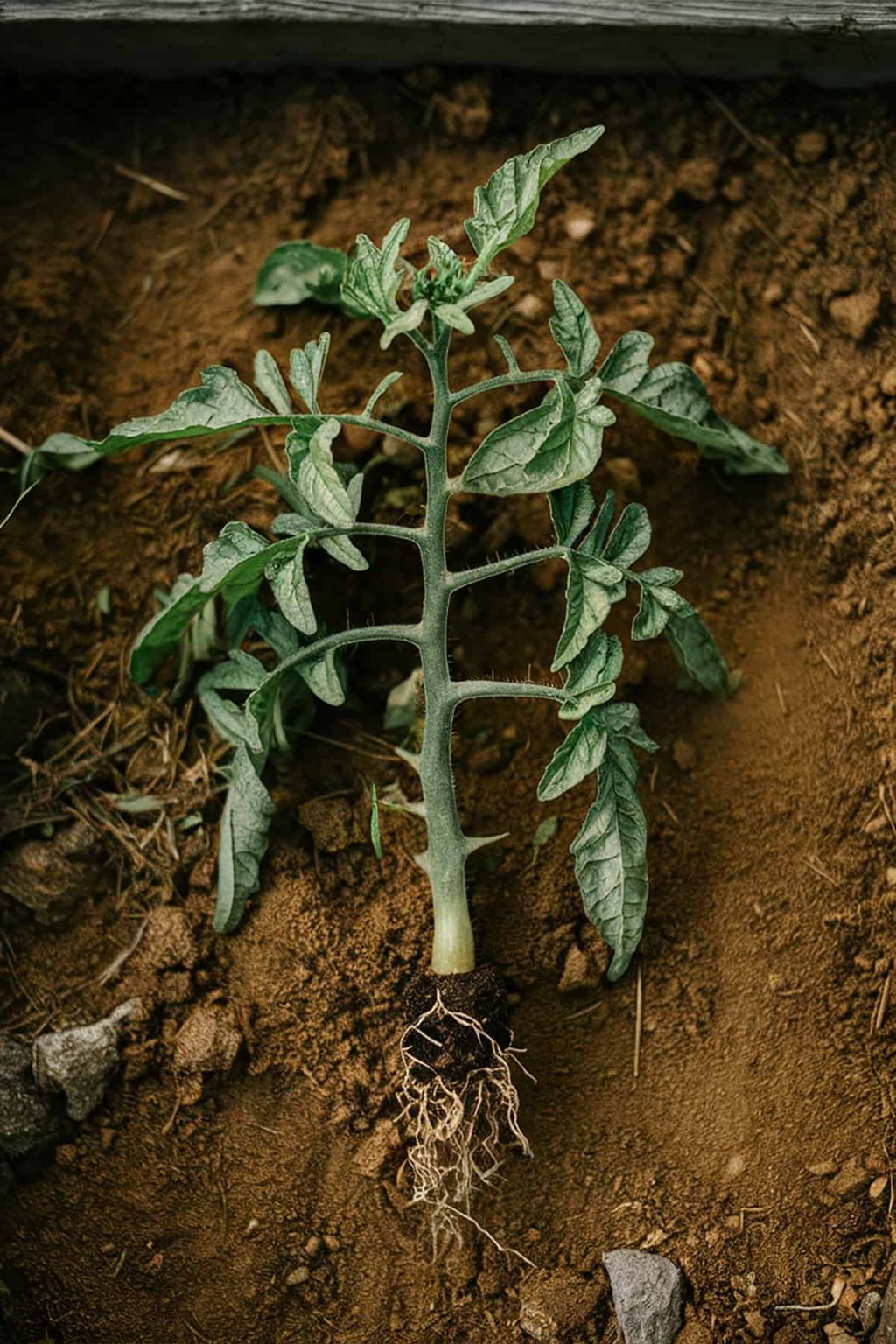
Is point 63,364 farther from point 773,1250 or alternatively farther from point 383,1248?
point 773,1250

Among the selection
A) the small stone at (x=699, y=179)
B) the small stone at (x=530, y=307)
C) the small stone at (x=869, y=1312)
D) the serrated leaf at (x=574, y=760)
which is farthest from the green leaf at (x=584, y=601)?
the small stone at (x=869, y=1312)

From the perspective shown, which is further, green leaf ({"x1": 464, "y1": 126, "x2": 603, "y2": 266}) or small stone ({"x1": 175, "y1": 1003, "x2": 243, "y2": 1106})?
Result: small stone ({"x1": 175, "y1": 1003, "x2": 243, "y2": 1106})

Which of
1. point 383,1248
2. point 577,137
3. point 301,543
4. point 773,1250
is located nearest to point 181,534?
point 301,543

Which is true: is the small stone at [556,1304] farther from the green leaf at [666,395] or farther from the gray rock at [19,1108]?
the green leaf at [666,395]

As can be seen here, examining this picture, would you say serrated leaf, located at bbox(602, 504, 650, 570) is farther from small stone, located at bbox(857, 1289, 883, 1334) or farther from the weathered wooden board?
small stone, located at bbox(857, 1289, 883, 1334)

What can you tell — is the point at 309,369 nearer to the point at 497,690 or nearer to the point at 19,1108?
the point at 497,690

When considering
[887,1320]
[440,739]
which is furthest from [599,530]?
[887,1320]

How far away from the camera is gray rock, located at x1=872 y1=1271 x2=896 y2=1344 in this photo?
2014 millimetres

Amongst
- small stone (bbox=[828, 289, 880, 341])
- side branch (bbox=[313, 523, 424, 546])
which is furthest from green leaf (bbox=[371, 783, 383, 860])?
small stone (bbox=[828, 289, 880, 341])

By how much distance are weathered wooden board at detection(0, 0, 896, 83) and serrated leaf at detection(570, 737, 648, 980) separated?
1244 mm

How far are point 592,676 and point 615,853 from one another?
274mm

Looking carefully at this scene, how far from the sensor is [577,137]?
6.04ft

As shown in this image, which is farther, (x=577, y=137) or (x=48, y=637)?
(x=48, y=637)

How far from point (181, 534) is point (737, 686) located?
990mm
